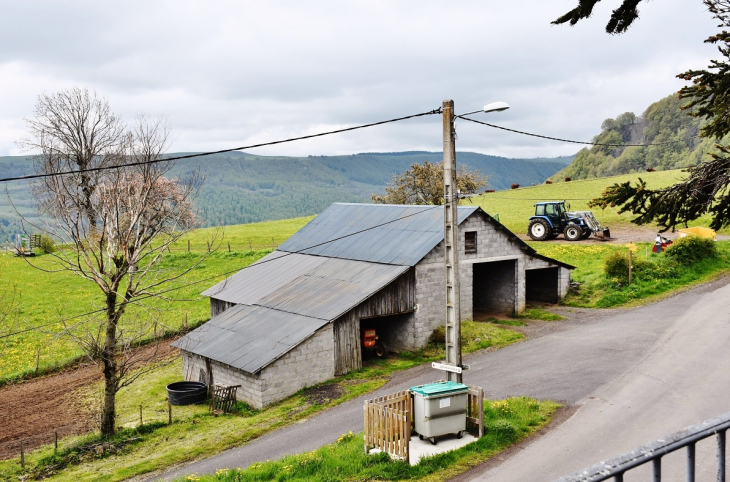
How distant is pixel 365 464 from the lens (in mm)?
15070

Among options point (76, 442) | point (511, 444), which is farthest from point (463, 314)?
point (76, 442)

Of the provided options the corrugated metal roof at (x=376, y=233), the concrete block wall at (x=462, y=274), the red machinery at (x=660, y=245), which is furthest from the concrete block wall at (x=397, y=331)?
the red machinery at (x=660, y=245)

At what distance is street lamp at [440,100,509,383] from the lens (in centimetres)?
1675

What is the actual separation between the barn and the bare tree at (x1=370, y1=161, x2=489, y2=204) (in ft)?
96.2

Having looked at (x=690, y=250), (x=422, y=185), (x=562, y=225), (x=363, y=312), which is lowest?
(x=363, y=312)

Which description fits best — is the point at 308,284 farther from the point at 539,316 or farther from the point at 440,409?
the point at 440,409

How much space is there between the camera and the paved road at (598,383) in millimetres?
15812

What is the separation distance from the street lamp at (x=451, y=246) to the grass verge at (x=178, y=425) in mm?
7220

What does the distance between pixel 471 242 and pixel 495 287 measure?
411 centimetres

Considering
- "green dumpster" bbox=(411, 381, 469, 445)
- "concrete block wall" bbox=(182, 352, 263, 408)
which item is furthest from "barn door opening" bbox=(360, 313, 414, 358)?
"green dumpster" bbox=(411, 381, 469, 445)

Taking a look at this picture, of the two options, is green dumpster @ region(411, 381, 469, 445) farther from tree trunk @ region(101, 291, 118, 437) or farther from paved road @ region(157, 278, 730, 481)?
tree trunk @ region(101, 291, 118, 437)

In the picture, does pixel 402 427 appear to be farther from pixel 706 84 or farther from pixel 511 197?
pixel 511 197

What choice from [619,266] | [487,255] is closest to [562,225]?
[619,266]

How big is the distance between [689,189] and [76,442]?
1979cm
